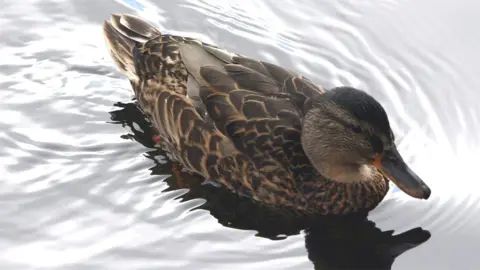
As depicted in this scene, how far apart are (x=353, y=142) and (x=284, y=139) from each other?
0.53m

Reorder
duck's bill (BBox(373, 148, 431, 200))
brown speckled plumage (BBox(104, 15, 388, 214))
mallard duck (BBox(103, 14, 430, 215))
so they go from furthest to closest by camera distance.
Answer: brown speckled plumage (BBox(104, 15, 388, 214)), mallard duck (BBox(103, 14, 430, 215)), duck's bill (BBox(373, 148, 431, 200))

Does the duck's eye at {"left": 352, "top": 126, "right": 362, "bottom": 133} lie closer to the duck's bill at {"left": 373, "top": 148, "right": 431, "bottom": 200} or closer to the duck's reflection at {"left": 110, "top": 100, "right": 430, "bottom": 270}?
the duck's bill at {"left": 373, "top": 148, "right": 431, "bottom": 200}

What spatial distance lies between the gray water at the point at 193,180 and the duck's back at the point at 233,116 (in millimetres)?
224

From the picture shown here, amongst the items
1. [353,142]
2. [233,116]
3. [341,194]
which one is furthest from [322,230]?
[233,116]

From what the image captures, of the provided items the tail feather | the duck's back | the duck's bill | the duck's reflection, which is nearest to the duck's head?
the duck's bill

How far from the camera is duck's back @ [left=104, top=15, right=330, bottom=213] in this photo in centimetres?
682

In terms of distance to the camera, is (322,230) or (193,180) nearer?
(322,230)

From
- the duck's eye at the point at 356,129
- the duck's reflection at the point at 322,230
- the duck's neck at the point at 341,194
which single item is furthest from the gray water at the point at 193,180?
the duck's eye at the point at 356,129

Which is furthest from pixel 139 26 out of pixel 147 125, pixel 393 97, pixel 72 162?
pixel 393 97

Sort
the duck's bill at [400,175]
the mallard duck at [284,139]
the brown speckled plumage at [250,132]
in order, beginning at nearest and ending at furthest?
the duck's bill at [400,175] → the mallard duck at [284,139] → the brown speckled plumage at [250,132]

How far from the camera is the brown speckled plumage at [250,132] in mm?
6824

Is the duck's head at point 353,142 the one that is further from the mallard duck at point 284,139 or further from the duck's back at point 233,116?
the duck's back at point 233,116

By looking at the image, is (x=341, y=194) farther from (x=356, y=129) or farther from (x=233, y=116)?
(x=233, y=116)

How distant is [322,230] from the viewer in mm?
6742
